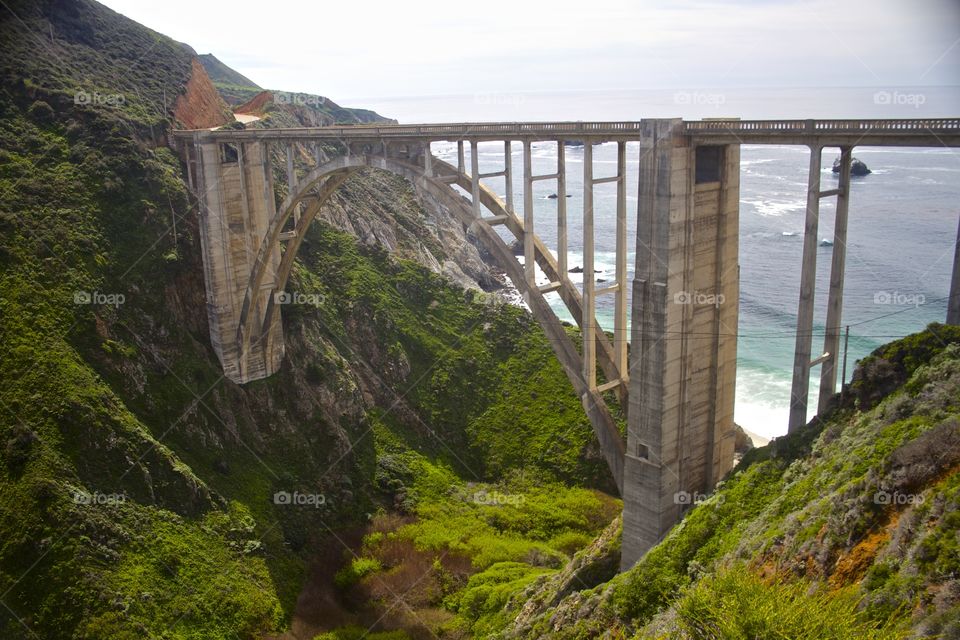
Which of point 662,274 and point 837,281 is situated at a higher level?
point 837,281

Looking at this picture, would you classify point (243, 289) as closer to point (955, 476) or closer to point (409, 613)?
point (409, 613)

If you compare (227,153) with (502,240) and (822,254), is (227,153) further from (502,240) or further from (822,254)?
(822,254)

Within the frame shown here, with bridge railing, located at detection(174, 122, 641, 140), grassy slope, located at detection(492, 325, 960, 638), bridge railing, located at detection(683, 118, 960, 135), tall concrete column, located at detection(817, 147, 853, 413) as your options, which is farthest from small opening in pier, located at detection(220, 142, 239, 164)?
tall concrete column, located at detection(817, 147, 853, 413)

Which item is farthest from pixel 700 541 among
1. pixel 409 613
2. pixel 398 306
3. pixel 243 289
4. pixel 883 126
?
pixel 398 306

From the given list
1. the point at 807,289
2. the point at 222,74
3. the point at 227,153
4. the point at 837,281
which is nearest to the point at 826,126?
the point at 837,281

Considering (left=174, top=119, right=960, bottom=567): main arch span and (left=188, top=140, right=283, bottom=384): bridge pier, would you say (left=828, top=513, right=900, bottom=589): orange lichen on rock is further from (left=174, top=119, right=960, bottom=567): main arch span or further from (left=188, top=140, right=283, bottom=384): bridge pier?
(left=188, top=140, right=283, bottom=384): bridge pier

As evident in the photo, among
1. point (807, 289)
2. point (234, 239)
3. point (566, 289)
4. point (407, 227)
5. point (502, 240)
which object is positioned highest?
point (502, 240)
